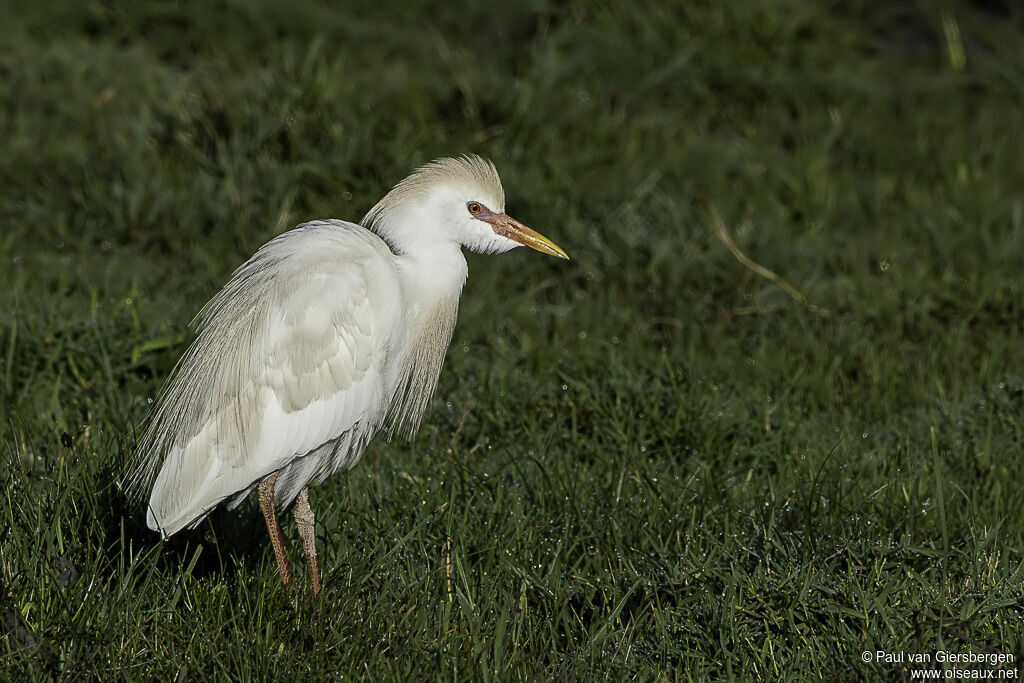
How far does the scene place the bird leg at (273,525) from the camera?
307 cm

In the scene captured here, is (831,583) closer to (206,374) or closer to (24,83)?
(206,374)

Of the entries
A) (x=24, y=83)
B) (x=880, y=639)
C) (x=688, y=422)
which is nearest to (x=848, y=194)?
(x=688, y=422)

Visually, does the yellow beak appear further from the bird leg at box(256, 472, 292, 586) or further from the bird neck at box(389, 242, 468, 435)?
the bird leg at box(256, 472, 292, 586)

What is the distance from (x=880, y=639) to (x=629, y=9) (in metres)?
5.19

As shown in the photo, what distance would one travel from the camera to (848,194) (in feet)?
19.5

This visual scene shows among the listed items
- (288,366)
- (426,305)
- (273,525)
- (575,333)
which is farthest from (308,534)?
(575,333)

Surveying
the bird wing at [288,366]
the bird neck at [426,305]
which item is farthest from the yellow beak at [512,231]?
the bird wing at [288,366]

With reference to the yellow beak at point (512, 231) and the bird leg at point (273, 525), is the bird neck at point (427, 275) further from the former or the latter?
the bird leg at point (273, 525)

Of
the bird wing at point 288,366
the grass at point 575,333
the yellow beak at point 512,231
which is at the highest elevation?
the yellow beak at point 512,231

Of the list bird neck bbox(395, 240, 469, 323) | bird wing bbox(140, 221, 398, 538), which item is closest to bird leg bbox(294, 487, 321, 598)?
bird wing bbox(140, 221, 398, 538)

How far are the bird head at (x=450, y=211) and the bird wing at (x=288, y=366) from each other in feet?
0.42

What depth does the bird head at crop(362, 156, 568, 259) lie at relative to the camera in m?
3.25

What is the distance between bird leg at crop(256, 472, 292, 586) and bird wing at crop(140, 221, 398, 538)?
0.20ft

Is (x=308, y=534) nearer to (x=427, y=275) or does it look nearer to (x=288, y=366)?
(x=288, y=366)
